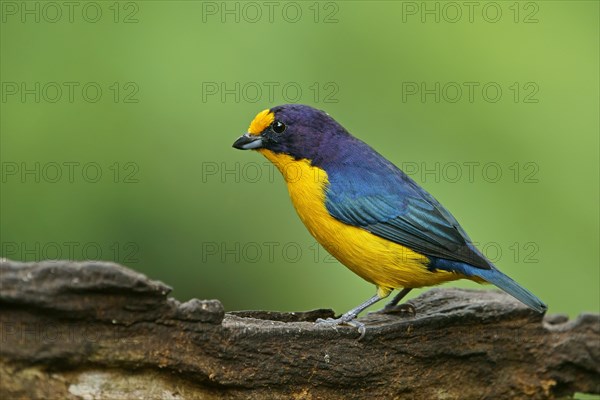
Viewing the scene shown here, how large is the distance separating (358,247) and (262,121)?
948 mm

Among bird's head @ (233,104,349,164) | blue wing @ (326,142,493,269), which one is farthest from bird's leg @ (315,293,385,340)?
bird's head @ (233,104,349,164)


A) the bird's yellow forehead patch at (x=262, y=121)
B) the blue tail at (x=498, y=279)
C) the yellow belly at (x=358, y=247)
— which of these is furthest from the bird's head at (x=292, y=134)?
the blue tail at (x=498, y=279)

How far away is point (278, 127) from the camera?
586 cm

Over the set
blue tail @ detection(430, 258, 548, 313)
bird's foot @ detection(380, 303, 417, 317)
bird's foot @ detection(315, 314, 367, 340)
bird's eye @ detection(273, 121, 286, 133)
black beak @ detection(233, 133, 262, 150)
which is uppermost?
bird's eye @ detection(273, 121, 286, 133)

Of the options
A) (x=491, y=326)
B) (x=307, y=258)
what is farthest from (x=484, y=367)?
(x=307, y=258)

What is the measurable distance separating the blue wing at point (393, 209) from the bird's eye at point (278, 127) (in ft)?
1.16

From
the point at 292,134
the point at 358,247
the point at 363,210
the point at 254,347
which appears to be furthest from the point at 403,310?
the point at 254,347

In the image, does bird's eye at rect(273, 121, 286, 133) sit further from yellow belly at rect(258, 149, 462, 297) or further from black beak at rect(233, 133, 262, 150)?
yellow belly at rect(258, 149, 462, 297)

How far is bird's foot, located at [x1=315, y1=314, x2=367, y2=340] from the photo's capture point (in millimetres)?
5133

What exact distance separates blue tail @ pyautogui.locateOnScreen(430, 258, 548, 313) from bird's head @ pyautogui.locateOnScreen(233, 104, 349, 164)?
38.2 inches

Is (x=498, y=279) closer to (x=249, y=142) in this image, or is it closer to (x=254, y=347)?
(x=254, y=347)

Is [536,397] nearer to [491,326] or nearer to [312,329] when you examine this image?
[491,326]

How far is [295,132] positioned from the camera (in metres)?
5.86

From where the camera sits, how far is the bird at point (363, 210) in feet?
18.1
